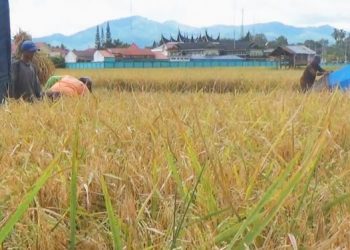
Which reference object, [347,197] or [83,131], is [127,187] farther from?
[83,131]

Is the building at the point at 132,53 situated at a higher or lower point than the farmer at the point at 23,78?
lower

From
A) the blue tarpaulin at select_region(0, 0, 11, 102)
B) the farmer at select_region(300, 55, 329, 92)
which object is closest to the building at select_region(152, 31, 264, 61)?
A: the farmer at select_region(300, 55, 329, 92)

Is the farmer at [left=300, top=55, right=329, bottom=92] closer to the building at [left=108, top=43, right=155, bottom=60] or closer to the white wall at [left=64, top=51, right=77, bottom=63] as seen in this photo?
the building at [left=108, top=43, right=155, bottom=60]

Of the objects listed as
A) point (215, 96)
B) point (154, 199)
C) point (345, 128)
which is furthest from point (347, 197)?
point (215, 96)

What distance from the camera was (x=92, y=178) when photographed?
95cm

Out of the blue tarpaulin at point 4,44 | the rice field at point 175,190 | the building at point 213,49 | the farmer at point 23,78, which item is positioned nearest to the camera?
the rice field at point 175,190

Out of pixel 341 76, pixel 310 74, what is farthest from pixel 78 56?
pixel 341 76

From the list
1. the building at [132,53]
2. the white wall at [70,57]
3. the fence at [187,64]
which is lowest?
the white wall at [70,57]

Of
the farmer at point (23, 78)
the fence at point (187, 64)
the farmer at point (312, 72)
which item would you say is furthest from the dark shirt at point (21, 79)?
the fence at point (187, 64)

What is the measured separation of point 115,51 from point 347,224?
5892 cm

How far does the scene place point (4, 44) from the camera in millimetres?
3670

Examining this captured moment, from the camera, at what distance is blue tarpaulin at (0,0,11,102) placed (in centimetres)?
359

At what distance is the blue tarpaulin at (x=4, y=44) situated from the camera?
141 inches

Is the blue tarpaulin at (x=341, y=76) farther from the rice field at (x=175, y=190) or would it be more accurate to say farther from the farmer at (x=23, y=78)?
the rice field at (x=175, y=190)
